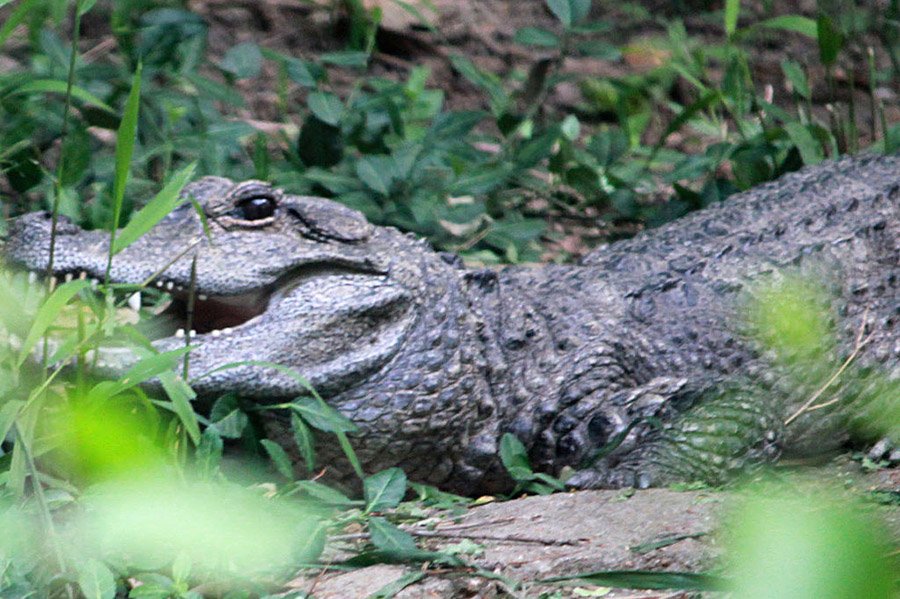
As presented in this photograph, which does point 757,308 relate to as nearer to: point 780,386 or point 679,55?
point 780,386

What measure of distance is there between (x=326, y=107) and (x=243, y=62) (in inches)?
24.8

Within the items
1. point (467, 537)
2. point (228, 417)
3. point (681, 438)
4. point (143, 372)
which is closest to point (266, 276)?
point (228, 417)

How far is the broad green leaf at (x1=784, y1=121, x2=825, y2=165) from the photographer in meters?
5.83

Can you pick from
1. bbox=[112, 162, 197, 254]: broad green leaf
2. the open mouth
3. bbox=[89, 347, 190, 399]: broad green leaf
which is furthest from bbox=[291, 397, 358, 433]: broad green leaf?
bbox=[112, 162, 197, 254]: broad green leaf

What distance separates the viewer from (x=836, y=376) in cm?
439

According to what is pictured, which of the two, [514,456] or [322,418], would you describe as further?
[514,456]

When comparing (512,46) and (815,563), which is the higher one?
(815,563)

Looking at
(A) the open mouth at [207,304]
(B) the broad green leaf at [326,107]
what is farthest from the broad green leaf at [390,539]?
(B) the broad green leaf at [326,107]

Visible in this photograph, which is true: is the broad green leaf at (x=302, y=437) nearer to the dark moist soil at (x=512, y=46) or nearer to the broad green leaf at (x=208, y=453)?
the broad green leaf at (x=208, y=453)

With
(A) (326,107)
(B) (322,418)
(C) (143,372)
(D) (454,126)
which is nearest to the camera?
(C) (143,372)

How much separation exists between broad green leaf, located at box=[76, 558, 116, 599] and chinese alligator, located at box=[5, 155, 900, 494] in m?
1.03

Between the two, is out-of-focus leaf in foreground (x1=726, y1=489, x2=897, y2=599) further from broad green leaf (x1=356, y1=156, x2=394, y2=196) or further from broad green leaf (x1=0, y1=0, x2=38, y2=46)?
broad green leaf (x1=356, y1=156, x2=394, y2=196)

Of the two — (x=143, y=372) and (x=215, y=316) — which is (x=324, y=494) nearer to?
(x=143, y=372)

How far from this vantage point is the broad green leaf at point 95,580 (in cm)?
224
